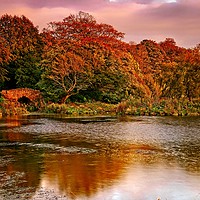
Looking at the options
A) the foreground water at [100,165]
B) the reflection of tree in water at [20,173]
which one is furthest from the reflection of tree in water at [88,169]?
the reflection of tree in water at [20,173]

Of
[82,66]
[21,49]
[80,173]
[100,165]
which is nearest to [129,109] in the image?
[82,66]

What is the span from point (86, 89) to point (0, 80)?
888 centimetres

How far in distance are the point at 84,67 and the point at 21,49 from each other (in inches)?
300

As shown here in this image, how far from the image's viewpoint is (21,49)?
4238 centimetres

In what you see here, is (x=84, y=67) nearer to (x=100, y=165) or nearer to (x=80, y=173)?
(x=100, y=165)

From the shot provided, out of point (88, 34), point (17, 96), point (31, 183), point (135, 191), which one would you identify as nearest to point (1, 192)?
point (31, 183)

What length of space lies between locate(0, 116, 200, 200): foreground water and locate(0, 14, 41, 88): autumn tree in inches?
874

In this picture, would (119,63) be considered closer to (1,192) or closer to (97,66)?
(97,66)

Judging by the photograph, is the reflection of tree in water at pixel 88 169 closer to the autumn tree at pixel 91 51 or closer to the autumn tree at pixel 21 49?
the autumn tree at pixel 91 51

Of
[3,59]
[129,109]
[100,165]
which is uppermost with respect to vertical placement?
[3,59]

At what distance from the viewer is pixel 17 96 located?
37500 millimetres

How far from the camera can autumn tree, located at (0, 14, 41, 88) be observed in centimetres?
4175

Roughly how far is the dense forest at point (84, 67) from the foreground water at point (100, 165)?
1769 cm

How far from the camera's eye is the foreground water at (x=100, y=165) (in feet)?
29.2
